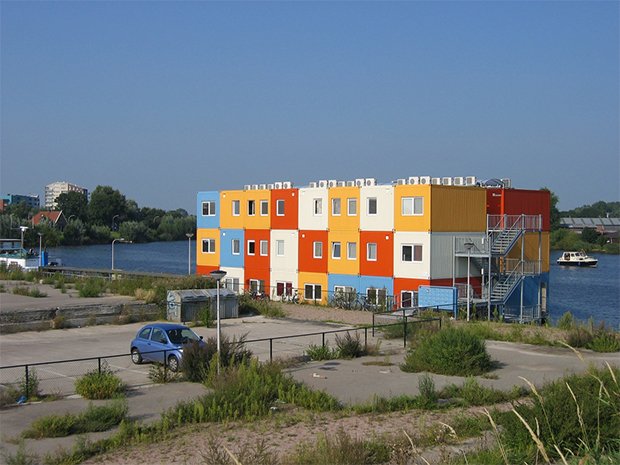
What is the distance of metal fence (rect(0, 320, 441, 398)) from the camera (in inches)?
736

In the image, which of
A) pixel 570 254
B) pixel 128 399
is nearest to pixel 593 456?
pixel 128 399

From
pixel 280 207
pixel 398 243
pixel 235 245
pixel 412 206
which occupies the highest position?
pixel 280 207

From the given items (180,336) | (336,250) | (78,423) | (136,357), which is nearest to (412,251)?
(336,250)

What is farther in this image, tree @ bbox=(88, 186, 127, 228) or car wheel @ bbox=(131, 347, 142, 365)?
tree @ bbox=(88, 186, 127, 228)

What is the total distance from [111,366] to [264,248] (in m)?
30.4

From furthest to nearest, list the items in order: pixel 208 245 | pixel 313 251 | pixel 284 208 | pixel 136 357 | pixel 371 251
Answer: pixel 208 245 → pixel 284 208 → pixel 313 251 → pixel 371 251 → pixel 136 357

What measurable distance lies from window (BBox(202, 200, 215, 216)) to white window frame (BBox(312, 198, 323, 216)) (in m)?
10.8

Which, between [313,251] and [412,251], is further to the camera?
[313,251]

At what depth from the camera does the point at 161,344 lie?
22641 millimetres

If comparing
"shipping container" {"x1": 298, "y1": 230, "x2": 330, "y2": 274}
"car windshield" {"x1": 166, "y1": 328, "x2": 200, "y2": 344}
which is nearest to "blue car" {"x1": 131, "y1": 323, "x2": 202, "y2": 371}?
"car windshield" {"x1": 166, "y1": 328, "x2": 200, "y2": 344}

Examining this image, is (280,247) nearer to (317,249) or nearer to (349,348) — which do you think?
(317,249)

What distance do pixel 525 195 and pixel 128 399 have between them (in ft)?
120

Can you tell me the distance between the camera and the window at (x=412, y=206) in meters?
42.7

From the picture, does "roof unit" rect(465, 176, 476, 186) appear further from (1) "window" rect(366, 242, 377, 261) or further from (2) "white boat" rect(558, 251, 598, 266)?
(2) "white boat" rect(558, 251, 598, 266)
